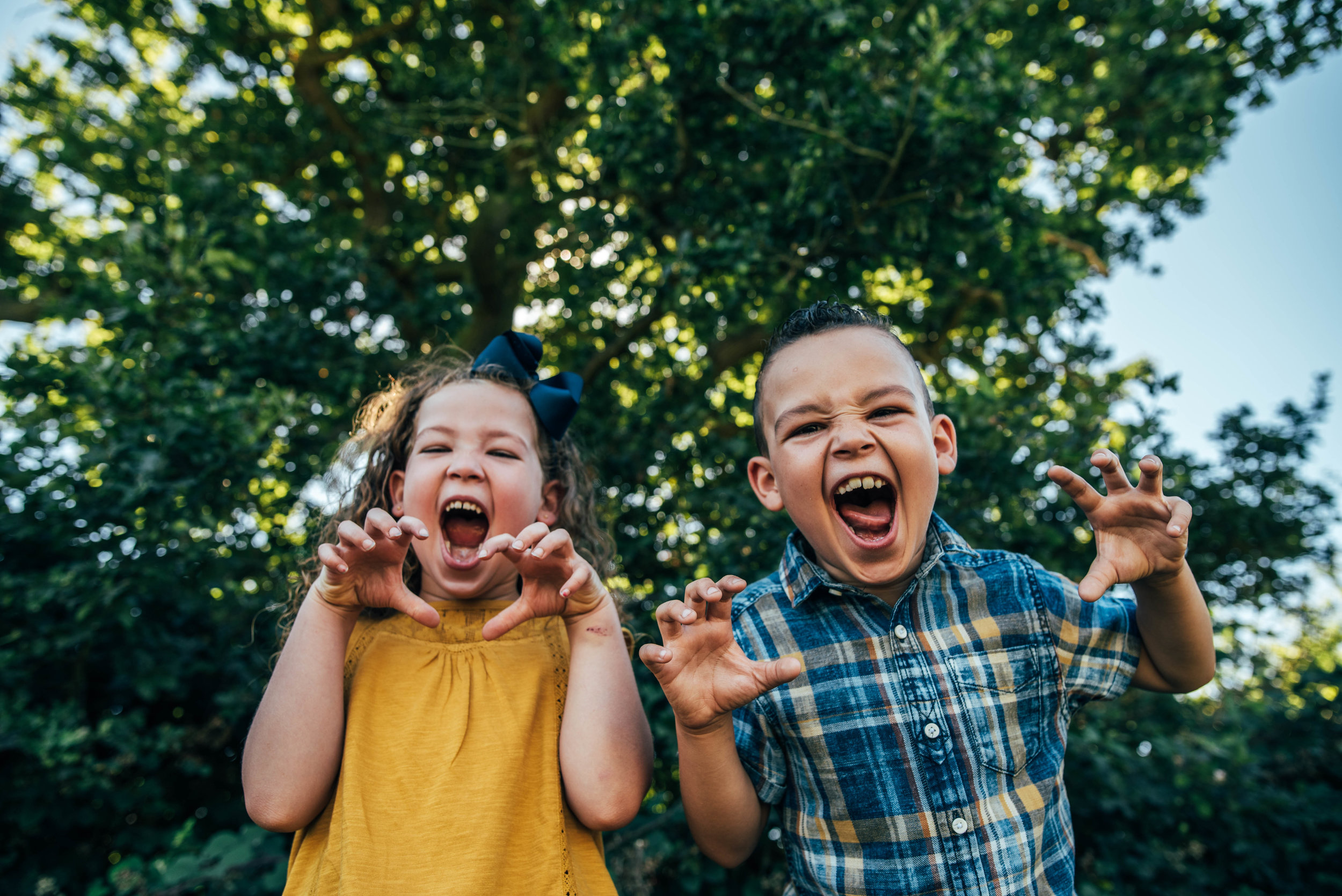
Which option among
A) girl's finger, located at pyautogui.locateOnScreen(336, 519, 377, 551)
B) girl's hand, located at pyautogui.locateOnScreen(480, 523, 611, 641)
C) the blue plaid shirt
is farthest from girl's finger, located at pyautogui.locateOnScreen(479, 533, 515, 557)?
the blue plaid shirt

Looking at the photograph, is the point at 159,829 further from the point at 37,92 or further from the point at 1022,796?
the point at 37,92

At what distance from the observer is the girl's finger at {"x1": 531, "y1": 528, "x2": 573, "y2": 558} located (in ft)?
4.34

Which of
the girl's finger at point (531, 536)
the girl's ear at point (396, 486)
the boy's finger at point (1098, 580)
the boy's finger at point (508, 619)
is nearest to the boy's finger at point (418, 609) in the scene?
the boy's finger at point (508, 619)

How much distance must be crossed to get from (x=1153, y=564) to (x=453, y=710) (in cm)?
155

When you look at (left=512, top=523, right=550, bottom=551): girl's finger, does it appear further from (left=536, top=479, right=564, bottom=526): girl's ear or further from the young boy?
(left=536, top=479, right=564, bottom=526): girl's ear

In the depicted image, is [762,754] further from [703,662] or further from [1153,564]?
[1153,564]

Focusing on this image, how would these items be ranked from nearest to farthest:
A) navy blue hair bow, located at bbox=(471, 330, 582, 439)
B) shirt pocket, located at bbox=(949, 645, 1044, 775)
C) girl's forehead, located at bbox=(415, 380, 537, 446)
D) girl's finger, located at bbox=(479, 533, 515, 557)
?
1. girl's finger, located at bbox=(479, 533, 515, 557)
2. shirt pocket, located at bbox=(949, 645, 1044, 775)
3. girl's forehead, located at bbox=(415, 380, 537, 446)
4. navy blue hair bow, located at bbox=(471, 330, 582, 439)

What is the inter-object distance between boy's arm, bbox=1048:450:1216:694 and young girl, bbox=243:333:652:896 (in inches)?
40.1

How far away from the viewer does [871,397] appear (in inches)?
58.9

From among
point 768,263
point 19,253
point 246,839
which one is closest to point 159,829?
point 246,839

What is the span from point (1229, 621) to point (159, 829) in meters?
5.36

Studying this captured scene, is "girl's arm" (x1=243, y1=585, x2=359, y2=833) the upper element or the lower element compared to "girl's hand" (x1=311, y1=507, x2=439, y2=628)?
lower

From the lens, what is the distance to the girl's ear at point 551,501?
1.99 m

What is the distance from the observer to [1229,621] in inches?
140
